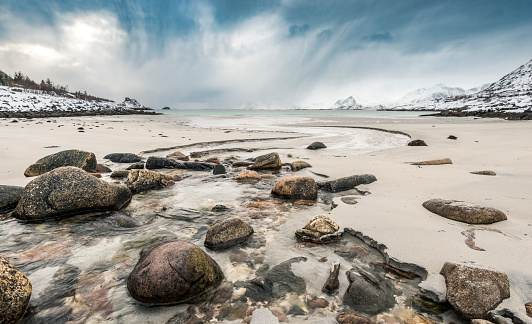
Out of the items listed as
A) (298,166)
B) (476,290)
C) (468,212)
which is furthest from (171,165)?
(476,290)

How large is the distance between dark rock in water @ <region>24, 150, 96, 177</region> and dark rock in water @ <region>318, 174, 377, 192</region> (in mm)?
6328

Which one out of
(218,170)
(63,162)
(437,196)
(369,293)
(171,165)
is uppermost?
(63,162)

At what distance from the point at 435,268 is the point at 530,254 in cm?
103

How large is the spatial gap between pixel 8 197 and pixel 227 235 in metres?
4.33

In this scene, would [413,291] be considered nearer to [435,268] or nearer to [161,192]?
[435,268]

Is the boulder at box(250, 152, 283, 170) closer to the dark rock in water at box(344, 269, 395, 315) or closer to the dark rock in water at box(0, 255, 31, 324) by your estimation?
the dark rock in water at box(344, 269, 395, 315)

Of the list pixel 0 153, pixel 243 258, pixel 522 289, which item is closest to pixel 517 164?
pixel 522 289

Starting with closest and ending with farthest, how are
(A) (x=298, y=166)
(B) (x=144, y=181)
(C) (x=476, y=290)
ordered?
1. (C) (x=476, y=290)
2. (B) (x=144, y=181)
3. (A) (x=298, y=166)

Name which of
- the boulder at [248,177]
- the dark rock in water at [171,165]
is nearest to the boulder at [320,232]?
the boulder at [248,177]

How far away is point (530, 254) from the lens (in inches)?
102

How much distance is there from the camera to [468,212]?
3.47m

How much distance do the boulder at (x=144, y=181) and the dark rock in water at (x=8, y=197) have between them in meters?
1.83

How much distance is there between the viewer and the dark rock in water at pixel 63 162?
6305 millimetres

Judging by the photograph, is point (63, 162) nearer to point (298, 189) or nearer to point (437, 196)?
point (298, 189)
